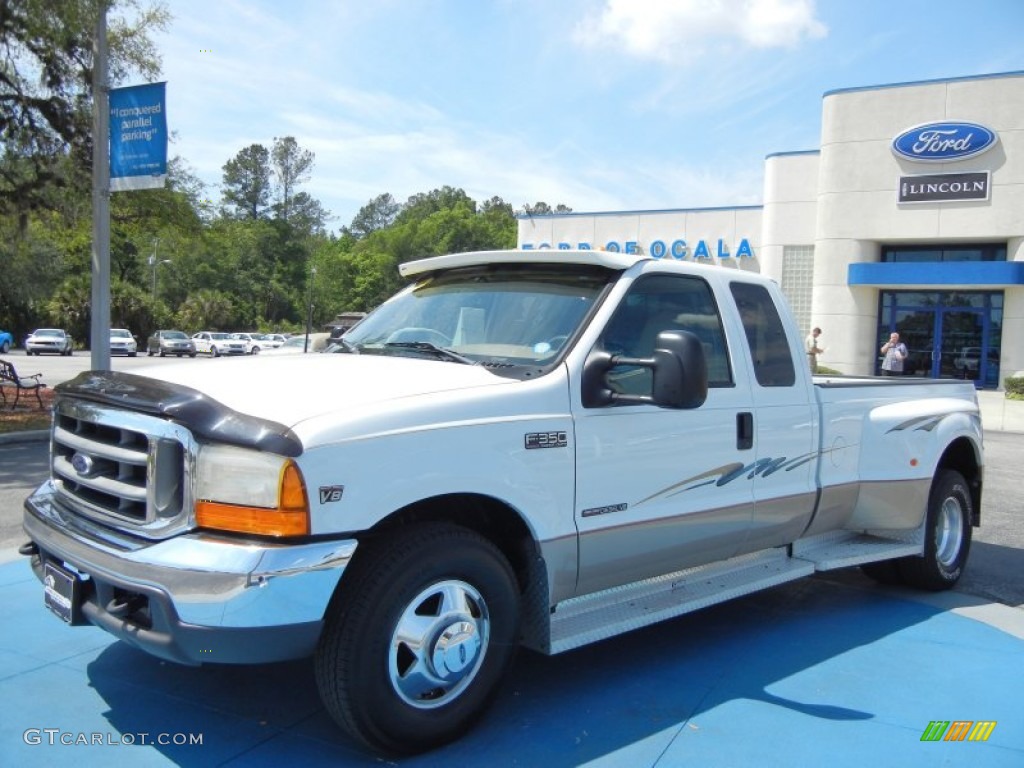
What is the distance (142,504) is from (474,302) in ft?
6.18

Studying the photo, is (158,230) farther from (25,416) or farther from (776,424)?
A: (776,424)

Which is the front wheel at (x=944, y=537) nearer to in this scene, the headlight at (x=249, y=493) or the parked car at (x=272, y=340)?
the headlight at (x=249, y=493)

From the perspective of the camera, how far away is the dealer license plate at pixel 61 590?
10.5ft

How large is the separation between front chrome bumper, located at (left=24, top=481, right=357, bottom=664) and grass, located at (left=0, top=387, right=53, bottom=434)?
35.3ft

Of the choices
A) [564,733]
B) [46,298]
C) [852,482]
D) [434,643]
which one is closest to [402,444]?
[434,643]

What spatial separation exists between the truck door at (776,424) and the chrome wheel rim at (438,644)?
6.04 feet

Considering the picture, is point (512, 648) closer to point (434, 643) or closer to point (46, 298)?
point (434, 643)

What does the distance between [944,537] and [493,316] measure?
12.3 feet

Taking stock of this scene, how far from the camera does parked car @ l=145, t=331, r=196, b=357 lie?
1954 inches

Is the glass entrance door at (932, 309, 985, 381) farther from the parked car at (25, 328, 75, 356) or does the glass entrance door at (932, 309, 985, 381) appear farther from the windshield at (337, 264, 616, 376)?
the parked car at (25, 328, 75, 356)

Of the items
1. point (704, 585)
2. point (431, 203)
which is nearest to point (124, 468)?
point (704, 585)

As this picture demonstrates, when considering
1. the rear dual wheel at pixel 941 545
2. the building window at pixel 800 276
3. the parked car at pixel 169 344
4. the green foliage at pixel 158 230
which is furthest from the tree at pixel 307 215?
the rear dual wheel at pixel 941 545

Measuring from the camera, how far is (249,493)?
2902 mm

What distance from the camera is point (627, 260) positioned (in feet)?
13.7
